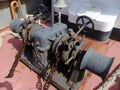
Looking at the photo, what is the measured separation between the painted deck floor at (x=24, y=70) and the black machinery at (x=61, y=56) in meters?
0.14

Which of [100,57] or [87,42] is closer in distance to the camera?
[100,57]

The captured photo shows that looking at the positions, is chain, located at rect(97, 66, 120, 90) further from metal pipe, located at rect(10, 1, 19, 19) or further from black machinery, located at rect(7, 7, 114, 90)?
metal pipe, located at rect(10, 1, 19, 19)

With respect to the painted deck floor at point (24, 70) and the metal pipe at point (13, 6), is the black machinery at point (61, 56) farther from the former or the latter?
the metal pipe at point (13, 6)

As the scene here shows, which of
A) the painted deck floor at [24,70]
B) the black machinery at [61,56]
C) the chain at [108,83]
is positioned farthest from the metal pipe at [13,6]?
the chain at [108,83]

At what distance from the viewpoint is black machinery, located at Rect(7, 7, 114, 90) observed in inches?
72.1

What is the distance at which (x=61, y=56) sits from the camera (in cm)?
209

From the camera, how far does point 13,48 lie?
3.06 metres

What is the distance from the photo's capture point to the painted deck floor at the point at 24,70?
2.30m

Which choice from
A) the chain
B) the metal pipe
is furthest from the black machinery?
the metal pipe

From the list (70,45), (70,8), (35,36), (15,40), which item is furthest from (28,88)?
(70,8)

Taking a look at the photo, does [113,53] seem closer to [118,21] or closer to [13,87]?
[118,21]

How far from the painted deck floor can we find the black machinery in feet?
0.45

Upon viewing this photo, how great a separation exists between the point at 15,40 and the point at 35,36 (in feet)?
4.21

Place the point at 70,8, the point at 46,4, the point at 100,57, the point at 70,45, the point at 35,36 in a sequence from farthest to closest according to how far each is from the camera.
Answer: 1. the point at 46,4
2. the point at 70,8
3. the point at 35,36
4. the point at 70,45
5. the point at 100,57
